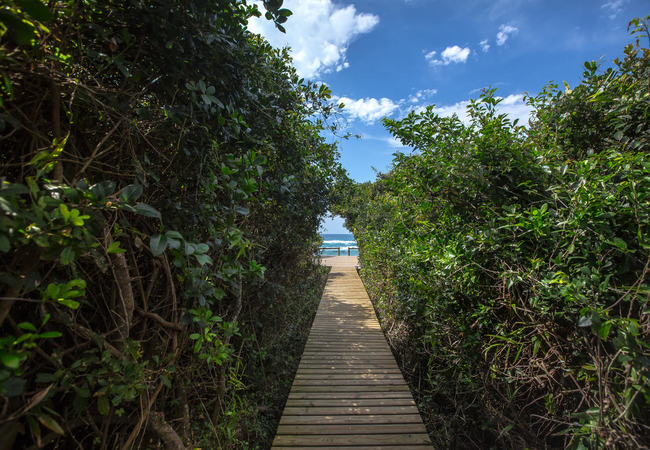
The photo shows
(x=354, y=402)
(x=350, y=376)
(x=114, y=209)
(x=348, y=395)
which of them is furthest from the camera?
(x=350, y=376)

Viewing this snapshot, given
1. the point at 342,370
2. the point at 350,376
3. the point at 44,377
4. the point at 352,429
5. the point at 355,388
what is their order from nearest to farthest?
the point at 44,377 < the point at 352,429 < the point at 355,388 < the point at 350,376 < the point at 342,370

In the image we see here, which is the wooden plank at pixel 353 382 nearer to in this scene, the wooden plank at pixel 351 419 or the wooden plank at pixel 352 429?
the wooden plank at pixel 351 419

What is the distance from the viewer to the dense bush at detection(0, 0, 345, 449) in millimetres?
655

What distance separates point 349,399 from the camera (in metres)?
2.81

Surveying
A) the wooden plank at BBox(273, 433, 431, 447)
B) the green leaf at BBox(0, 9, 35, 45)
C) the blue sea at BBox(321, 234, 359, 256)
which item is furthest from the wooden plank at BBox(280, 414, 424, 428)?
the blue sea at BBox(321, 234, 359, 256)

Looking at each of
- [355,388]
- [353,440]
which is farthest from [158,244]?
[355,388]

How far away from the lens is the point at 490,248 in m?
1.77

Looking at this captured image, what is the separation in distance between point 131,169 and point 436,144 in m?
2.56

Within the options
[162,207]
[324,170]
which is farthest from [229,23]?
[324,170]

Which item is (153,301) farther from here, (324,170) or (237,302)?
(324,170)

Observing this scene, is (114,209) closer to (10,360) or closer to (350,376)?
(10,360)

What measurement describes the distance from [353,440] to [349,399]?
549 mm

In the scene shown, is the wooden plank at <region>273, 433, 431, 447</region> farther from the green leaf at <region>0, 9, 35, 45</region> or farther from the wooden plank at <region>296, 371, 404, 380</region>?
the green leaf at <region>0, 9, 35, 45</region>

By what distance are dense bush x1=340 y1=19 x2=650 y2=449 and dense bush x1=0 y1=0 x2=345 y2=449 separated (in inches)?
66.5
